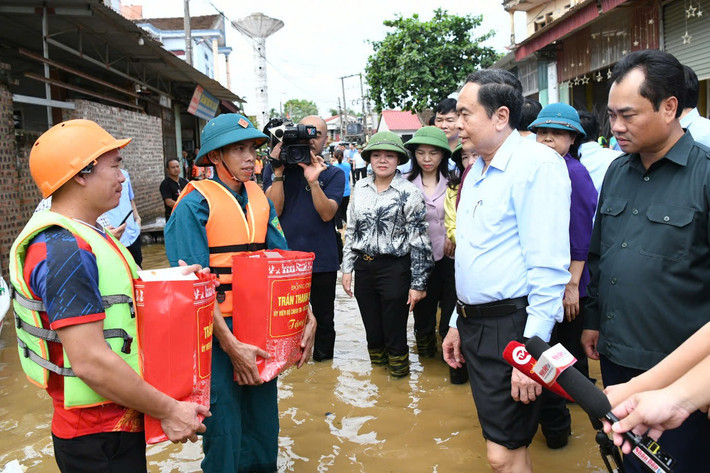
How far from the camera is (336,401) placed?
4.19 metres

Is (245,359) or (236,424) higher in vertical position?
(245,359)

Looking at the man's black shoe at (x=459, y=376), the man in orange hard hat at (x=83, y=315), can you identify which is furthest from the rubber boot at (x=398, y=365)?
the man in orange hard hat at (x=83, y=315)

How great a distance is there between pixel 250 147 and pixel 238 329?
0.89 meters

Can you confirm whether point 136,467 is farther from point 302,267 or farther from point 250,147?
point 250,147

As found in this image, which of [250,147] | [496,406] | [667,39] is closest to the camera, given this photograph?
[496,406]

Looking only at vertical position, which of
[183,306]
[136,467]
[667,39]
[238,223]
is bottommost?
[136,467]

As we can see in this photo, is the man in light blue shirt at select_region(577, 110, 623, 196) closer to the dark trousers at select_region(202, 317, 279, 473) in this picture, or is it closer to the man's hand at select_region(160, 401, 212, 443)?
the dark trousers at select_region(202, 317, 279, 473)

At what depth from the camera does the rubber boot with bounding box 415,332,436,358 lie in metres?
4.97

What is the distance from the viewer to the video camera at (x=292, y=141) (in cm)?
417

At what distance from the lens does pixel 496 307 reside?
2363mm

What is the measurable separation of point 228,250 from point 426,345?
275cm

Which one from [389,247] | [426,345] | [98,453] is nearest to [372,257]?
[389,247]

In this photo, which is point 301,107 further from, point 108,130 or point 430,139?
point 430,139

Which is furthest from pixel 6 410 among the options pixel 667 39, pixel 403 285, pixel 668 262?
pixel 667 39
